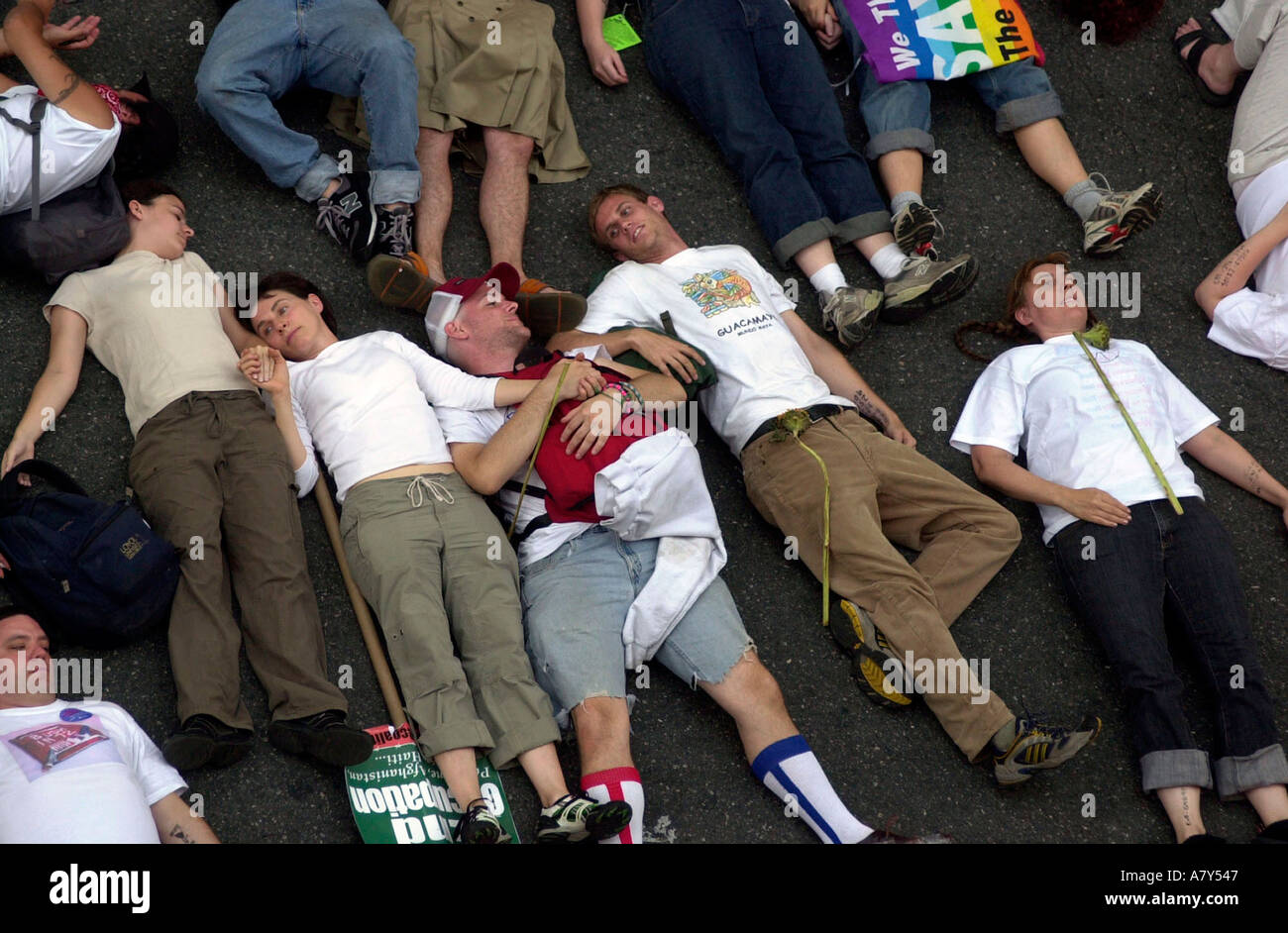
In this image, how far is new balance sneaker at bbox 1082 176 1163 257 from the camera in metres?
3.66

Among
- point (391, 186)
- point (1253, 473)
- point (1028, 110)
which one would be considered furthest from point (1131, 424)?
point (391, 186)

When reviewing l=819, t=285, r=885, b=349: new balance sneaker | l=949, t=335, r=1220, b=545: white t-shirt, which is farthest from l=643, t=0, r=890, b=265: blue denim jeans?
l=949, t=335, r=1220, b=545: white t-shirt

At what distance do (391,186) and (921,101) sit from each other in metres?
1.61

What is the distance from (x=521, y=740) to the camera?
8.63ft

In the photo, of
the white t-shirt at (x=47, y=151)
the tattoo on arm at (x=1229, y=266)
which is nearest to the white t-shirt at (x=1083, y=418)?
the tattoo on arm at (x=1229, y=266)

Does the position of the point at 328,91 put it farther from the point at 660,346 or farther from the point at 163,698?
the point at 163,698

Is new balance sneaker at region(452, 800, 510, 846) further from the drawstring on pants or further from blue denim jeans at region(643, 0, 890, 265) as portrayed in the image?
blue denim jeans at region(643, 0, 890, 265)

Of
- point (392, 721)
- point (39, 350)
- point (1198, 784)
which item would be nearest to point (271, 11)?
point (39, 350)

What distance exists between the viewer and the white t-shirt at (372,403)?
9.46 feet

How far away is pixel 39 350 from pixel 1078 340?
258 centimetres

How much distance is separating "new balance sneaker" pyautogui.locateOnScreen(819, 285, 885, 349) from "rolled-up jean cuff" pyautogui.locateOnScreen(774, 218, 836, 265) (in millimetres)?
180

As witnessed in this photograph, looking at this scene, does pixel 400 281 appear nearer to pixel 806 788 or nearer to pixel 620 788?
pixel 620 788

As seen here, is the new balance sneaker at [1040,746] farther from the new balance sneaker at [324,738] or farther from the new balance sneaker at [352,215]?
the new balance sneaker at [352,215]

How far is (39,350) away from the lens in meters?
3.05
